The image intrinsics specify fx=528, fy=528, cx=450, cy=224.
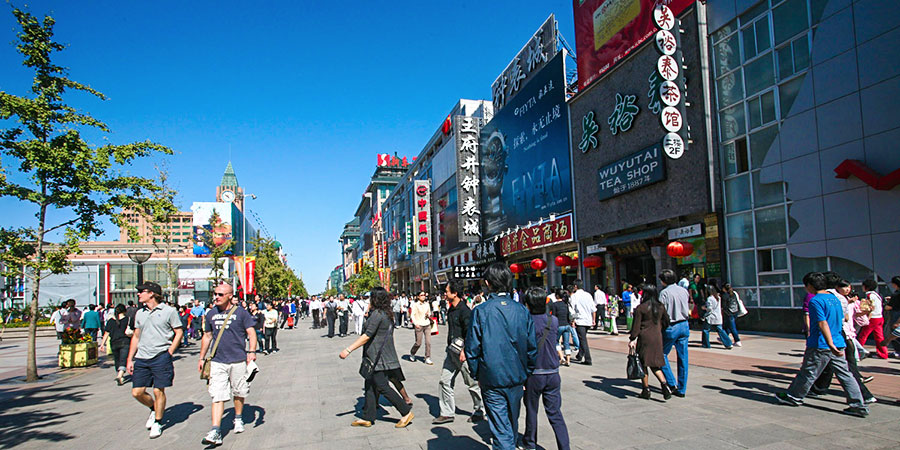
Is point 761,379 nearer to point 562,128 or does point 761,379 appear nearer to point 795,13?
point 795,13

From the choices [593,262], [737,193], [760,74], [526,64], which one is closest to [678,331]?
[737,193]

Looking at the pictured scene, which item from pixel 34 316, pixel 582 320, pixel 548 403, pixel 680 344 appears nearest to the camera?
pixel 548 403

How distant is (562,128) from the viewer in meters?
25.4

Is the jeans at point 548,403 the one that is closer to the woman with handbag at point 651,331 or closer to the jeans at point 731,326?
the woman with handbag at point 651,331

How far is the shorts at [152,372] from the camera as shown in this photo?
A: 656cm

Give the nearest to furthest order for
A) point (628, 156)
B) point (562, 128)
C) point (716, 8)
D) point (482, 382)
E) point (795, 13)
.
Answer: point (482, 382) → point (795, 13) → point (716, 8) → point (628, 156) → point (562, 128)

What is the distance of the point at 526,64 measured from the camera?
3028cm

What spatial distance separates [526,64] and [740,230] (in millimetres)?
17806

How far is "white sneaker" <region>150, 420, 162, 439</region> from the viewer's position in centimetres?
641

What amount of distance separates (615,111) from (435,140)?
2974cm

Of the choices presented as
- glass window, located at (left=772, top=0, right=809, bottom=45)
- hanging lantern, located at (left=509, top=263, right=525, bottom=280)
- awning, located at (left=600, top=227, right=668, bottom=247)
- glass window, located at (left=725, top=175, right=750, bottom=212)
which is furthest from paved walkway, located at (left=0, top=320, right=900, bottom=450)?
hanging lantern, located at (left=509, top=263, right=525, bottom=280)

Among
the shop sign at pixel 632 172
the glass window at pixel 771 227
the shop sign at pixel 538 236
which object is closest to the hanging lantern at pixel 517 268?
the shop sign at pixel 538 236

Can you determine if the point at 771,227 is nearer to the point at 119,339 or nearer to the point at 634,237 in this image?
the point at 634,237

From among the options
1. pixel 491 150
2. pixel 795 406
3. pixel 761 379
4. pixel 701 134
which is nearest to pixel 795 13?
pixel 701 134
